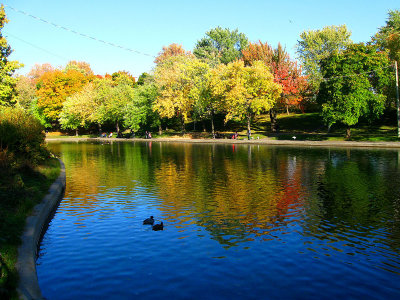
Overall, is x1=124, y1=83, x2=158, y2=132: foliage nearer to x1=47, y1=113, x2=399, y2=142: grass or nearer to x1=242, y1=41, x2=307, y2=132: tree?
x1=47, y1=113, x2=399, y2=142: grass

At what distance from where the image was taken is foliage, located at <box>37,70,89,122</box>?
10300 centimetres

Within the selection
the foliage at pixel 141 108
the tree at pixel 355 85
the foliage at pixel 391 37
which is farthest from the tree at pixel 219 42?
the tree at pixel 355 85

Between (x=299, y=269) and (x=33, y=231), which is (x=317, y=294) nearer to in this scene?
(x=299, y=269)

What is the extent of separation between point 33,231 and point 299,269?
785cm

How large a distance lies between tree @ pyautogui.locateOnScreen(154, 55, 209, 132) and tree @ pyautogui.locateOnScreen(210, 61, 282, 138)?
6977 millimetres

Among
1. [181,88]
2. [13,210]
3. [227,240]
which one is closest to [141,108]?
[181,88]

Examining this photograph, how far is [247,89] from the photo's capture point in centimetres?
6203

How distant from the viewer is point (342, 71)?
173 feet

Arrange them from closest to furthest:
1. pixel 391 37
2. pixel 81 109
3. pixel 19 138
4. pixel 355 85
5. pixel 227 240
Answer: pixel 227 240 → pixel 19 138 → pixel 355 85 → pixel 391 37 → pixel 81 109

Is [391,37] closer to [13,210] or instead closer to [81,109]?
[13,210]

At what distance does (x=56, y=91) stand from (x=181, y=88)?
47.7 m

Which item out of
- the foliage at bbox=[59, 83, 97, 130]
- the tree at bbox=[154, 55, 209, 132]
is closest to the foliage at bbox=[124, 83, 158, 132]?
the tree at bbox=[154, 55, 209, 132]

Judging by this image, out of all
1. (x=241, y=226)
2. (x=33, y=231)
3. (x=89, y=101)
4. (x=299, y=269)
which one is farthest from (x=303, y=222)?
(x=89, y=101)

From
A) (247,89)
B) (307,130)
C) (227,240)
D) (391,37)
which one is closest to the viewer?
(227,240)
